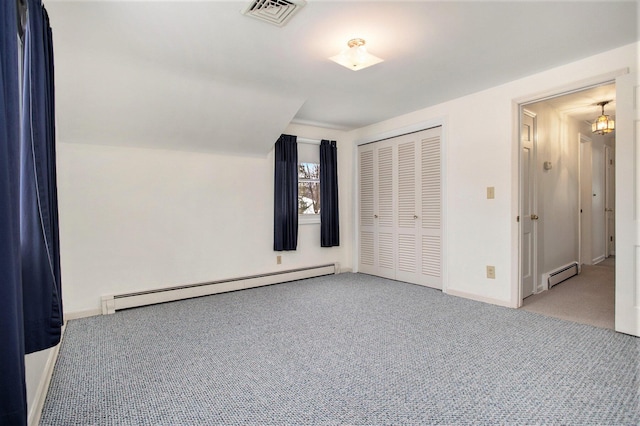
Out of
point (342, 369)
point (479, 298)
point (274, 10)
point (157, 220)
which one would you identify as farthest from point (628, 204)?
point (157, 220)

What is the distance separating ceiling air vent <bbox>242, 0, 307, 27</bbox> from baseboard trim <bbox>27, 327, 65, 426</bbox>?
216 cm

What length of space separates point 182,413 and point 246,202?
2.92 meters

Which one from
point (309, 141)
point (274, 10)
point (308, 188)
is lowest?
point (308, 188)

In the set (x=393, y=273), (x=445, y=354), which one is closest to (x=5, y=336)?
(x=445, y=354)

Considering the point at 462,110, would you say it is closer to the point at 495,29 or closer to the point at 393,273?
the point at 495,29

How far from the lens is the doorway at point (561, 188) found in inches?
153

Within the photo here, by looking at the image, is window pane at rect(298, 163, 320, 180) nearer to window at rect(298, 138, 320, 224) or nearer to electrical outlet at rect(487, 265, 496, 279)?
window at rect(298, 138, 320, 224)

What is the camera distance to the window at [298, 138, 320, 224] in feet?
16.1

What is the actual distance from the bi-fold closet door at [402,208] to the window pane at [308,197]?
0.71m

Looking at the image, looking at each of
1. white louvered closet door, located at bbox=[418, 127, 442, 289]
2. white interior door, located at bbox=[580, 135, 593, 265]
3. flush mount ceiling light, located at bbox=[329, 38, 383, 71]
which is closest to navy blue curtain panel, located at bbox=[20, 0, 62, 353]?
flush mount ceiling light, located at bbox=[329, 38, 383, 71]

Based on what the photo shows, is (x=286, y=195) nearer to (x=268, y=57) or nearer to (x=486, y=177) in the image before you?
(x=268, y=57)

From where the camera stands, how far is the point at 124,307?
344 cm

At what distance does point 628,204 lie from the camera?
2637mm

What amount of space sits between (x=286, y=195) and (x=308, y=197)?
518 millimetres
